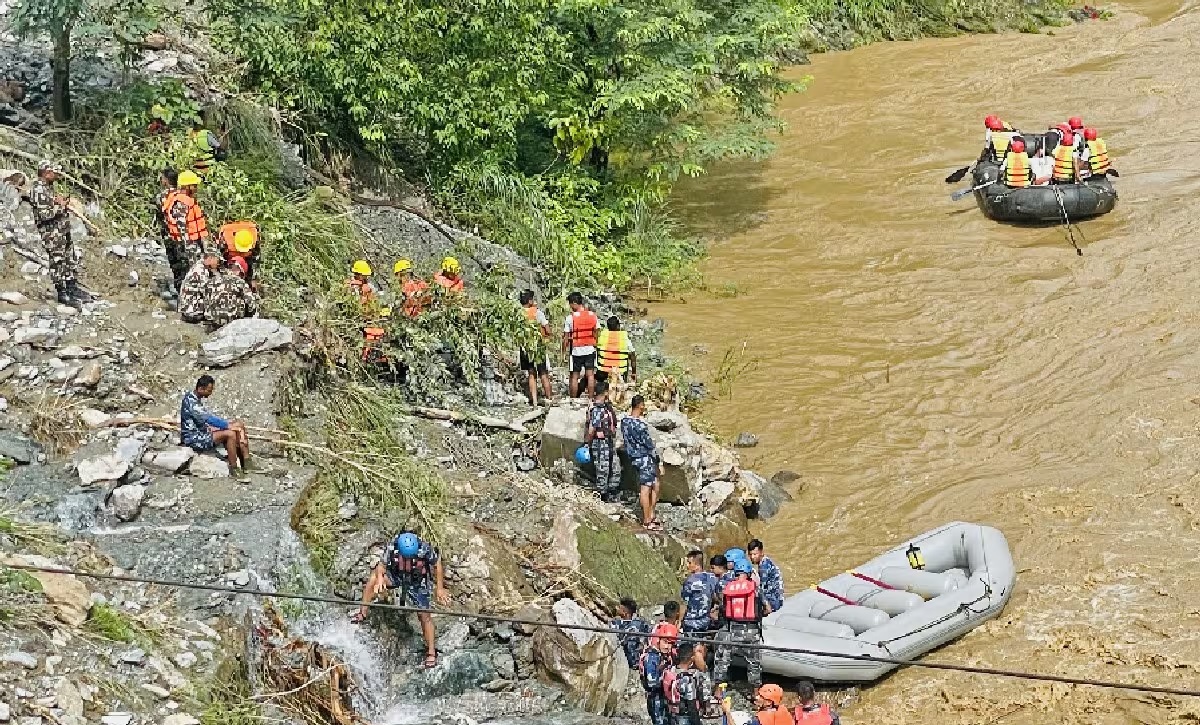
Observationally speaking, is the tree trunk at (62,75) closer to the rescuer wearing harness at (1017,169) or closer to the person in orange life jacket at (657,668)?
the person in orange life jacket at (657,668)

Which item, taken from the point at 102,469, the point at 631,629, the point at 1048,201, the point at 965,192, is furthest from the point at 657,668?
the point at 965,192

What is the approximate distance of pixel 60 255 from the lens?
13.3 metres

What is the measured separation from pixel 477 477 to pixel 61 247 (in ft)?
14.8

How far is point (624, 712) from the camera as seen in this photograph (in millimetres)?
10836

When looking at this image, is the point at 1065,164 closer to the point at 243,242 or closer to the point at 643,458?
the point at 643,458

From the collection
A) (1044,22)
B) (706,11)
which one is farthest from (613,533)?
(1044,22)

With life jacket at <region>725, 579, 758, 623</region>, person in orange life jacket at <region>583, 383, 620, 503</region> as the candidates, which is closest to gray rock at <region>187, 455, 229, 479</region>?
person in orange life jacket at <region>583, 383, 620, 503</region>

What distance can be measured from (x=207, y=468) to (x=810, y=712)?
17.6ft

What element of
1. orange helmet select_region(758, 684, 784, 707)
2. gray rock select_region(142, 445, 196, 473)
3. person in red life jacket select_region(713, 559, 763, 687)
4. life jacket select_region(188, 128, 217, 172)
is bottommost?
person in red life jacket select_region(713, 559, 763, 687)

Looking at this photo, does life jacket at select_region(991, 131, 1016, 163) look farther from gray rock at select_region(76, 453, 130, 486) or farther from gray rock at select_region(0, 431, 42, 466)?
gray rock at select_region(0, 431, 42, 466)

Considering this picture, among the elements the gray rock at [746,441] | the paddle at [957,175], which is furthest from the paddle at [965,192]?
the gray rock at [746,441]

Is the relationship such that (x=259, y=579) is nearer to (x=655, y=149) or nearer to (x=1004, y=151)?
(x=655, y=149)

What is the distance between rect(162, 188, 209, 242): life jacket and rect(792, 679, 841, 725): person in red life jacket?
304 inches

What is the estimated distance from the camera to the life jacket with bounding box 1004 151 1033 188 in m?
20.0
